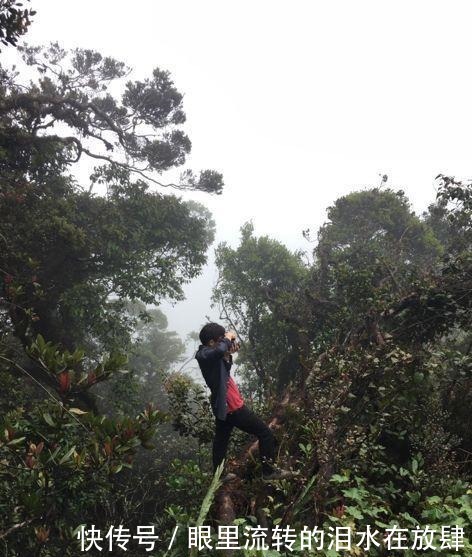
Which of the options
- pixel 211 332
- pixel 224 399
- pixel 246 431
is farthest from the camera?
pixel 246 431

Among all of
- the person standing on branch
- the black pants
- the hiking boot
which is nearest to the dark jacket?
the person standing on branch

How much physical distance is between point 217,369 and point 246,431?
0.82 m

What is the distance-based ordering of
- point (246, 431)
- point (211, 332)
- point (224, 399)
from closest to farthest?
1. point (224, 399)
2. point (211, 332)
3. point (246, 431)

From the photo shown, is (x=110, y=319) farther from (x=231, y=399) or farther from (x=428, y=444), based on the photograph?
(x=428, y=444)

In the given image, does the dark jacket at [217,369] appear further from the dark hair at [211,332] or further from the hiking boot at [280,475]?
the hiking boot at [280,475]

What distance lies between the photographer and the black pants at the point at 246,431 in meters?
4.12

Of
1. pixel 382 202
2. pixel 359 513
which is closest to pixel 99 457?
pixel 359 513

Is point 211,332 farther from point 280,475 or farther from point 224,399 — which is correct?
point 280,475

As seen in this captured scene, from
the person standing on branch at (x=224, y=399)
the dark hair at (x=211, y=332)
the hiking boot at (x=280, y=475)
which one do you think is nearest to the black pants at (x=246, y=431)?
the person standing on branch at (x=224, y=399)

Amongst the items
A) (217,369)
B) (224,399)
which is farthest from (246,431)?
(217,369)

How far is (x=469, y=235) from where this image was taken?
9695mm

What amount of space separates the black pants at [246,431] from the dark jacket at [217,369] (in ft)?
0.76

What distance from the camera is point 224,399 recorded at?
3.96 metres

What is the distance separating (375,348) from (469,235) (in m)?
5.66
